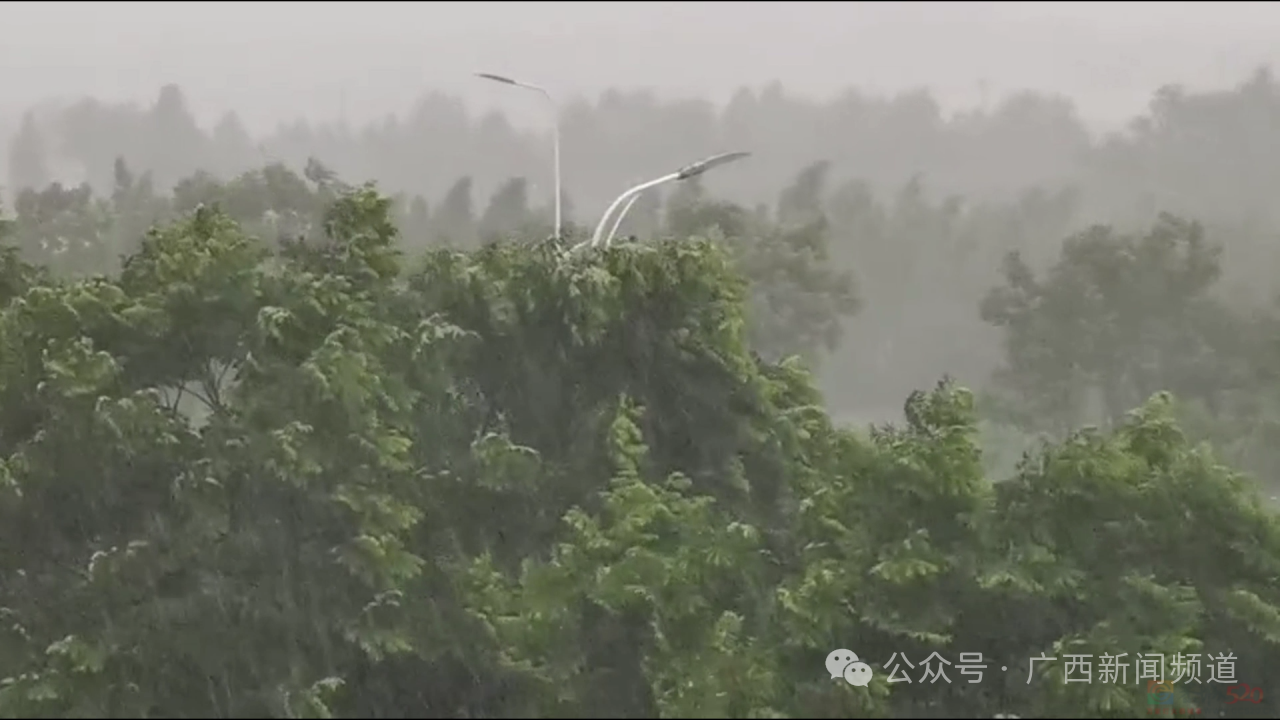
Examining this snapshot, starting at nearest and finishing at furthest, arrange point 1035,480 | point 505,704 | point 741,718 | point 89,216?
1. point 741,718
2. point 505,704
3. point 1035,480
4. point 89,216

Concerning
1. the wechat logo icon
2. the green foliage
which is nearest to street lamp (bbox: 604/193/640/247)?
the green foliage

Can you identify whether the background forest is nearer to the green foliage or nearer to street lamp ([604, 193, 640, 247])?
the green foliage

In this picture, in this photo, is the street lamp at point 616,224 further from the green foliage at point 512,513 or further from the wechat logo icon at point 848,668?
the wechat logo icon at point 848,668

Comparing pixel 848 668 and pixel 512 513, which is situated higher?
pixel 512 513

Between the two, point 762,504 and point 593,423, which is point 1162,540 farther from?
point 593,423

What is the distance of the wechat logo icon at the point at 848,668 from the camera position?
3.20m

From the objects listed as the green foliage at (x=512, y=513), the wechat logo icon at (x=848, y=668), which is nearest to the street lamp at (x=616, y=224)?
the green foliage at (x=512, y=513)

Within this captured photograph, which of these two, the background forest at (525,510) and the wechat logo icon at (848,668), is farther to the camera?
the background forest at (525,510)

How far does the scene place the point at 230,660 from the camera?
11.3 feet

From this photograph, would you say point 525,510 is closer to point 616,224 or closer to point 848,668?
point 848,668

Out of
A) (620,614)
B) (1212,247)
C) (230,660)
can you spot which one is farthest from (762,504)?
(1212,247)

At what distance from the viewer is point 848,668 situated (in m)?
3.29

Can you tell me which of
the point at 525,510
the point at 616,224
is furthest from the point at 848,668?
the point at 616,224

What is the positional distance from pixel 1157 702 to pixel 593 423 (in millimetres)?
1901
